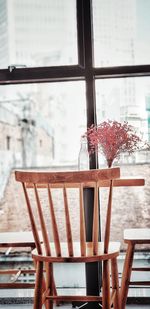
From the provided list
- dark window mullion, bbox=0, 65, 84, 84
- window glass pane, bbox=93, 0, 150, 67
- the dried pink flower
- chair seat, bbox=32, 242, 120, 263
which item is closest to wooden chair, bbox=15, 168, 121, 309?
chair seat, bbox=32, 242, 120, 263

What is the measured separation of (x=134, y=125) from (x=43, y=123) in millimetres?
612

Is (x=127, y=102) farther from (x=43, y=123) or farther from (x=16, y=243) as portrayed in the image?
(x=16, y=243)

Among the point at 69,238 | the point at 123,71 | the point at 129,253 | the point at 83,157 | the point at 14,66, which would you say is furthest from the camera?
the point at 14,66

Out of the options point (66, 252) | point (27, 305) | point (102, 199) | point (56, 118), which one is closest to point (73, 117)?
point (56, 118)

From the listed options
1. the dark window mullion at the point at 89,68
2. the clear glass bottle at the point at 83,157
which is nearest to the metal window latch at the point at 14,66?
the dark window mullion at the point at 89,68

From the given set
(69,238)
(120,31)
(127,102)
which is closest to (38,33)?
(120,31)

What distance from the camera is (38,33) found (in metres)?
2.79

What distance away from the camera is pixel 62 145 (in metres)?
2.72

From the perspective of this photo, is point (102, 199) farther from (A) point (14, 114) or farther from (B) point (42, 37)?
(B) point (42, 37)

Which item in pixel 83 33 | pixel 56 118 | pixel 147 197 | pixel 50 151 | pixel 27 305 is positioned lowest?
pixel 27 305

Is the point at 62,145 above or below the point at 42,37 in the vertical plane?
below

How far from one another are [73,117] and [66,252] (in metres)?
1.09

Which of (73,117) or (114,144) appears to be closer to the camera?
(114,144)

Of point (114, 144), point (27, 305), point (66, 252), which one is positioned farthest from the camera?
point (27, 305)
